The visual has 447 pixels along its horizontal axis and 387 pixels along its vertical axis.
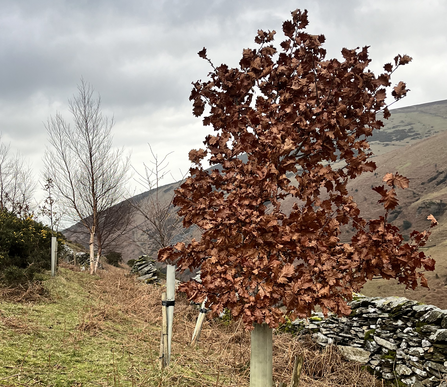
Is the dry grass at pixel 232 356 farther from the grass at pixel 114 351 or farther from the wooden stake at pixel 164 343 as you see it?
the wooden stake at pixel 164 343

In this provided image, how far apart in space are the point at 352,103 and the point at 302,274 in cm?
164

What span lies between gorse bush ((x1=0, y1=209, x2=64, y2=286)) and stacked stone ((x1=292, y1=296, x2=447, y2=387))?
20.8 feet

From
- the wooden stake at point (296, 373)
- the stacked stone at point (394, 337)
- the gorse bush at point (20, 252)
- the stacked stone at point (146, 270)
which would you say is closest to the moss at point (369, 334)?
the stacked stone at point (394, 337)

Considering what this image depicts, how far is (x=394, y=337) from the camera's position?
19.4ft

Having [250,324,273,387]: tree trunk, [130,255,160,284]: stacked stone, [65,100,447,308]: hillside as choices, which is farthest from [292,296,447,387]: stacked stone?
[130,255,160,284]: stacked stone

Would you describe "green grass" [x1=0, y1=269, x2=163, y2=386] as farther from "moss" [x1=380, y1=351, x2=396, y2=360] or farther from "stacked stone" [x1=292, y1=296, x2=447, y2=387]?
"moss" [x1=380, y1=351, x2=396, y2=360]

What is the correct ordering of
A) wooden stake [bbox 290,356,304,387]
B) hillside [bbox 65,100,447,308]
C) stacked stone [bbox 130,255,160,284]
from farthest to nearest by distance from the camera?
hillside [bbox 65,100,447,308], stacked stone [bbox 130,255,160,284], wooden stake [bbox 290,356,304,387]

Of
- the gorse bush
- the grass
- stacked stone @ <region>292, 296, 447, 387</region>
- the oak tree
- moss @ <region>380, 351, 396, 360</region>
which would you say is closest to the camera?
the oak tree

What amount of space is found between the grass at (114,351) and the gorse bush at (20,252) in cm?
45

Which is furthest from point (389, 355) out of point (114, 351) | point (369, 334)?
point (114, 351)

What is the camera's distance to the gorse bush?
7.14 m

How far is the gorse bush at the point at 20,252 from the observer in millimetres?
7137

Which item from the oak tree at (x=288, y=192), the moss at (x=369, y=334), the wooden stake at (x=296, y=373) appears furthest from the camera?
the moss at (x=369, y=334)

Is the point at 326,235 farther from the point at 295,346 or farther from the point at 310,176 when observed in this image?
the point at 295,346
